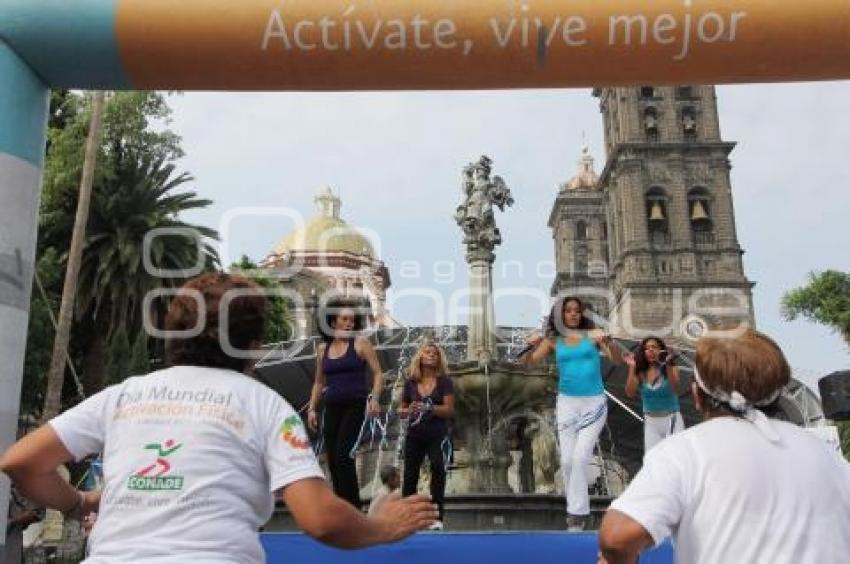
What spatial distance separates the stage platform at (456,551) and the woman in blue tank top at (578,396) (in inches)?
79.1


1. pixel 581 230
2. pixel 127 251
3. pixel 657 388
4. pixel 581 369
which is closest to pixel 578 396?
pixel 581 369

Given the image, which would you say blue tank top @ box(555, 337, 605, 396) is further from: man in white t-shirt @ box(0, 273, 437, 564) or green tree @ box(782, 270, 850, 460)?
green tree @ box(782, 270, 850, 460)

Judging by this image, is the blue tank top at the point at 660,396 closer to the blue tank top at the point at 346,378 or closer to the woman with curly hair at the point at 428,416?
the woman with curly hair at the point at 428,416

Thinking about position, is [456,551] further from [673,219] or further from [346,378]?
[673,219]

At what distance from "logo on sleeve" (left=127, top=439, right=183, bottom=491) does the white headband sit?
5.96 ft

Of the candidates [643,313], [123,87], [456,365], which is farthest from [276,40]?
[643,313]

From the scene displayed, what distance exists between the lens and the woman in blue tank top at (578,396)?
23.2 feet

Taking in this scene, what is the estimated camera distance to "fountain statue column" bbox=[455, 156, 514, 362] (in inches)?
725

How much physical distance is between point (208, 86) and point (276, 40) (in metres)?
0.71

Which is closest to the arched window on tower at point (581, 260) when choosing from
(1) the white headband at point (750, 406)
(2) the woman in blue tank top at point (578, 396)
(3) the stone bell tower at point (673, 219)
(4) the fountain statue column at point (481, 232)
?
(3) the stone bell tower at point (673, 219)

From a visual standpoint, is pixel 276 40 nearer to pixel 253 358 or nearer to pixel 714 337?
pixel 253 358

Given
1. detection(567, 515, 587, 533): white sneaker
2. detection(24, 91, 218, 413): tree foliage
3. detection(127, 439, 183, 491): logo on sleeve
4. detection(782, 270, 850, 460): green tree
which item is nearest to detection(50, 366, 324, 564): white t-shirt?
detection(127, 439, 183, 491): logo on sleeve

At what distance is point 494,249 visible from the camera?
18.6 meters

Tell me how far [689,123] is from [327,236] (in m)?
34.3
